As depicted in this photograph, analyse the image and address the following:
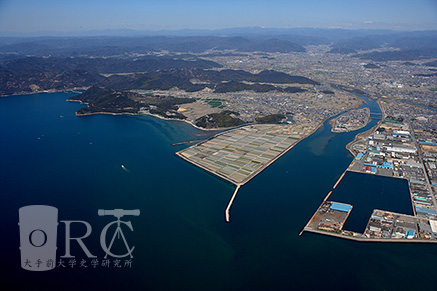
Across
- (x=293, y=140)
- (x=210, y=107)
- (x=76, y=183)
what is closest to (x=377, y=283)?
(x=293, y=140)

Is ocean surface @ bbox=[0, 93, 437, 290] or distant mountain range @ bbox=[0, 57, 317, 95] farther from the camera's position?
distant mountain range @ bbox=[0, 57, 317, 95]

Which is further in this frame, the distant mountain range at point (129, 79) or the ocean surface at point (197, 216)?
the distant mountain range at point (129, 79)

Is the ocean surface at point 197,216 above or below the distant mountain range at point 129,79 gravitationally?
below

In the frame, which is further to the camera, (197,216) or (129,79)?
(129,79)

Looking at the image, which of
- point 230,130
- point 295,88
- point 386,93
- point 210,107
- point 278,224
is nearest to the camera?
point 278,224

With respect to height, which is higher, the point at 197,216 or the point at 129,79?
the point at 129,79

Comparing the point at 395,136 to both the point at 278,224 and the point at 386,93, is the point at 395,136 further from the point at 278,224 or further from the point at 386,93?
the point at 386,93

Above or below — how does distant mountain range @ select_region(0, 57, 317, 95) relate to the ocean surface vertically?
above

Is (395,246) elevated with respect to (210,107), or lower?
lower
